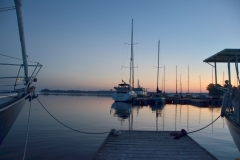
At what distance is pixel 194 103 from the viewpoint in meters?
51.1

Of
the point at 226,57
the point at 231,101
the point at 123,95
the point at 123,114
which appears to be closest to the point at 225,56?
the point at 226,57

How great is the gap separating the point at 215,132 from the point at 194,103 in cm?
3674

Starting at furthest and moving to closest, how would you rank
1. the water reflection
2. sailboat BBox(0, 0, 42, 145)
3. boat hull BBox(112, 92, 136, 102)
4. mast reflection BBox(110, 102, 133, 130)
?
boat hull BBox(112, 92, 136, 102) → the water reflection → mast reflection BBox(110, 102, 133, 130) → sailboat BBox(0, 0, 42, 145)

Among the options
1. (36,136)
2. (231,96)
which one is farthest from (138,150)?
(36,136)

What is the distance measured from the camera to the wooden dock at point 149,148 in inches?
299

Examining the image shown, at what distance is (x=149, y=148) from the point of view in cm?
851

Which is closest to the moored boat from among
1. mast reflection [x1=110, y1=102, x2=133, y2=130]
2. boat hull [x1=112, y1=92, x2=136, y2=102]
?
boat hull [x1=112, y1=92, x2=136, y2=102]

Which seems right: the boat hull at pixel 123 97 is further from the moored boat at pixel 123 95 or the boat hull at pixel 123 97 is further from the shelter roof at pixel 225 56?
the shelter roof at pixel 225 56

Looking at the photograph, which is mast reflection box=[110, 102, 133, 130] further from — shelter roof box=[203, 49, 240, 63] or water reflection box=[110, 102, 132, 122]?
shelter roof box=[203, 49, 240, 63]

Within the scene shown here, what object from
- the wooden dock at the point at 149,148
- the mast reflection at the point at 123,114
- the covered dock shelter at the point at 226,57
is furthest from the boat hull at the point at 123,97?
the wooden dock at the point at 149,148

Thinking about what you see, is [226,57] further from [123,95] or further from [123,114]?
[123,95]

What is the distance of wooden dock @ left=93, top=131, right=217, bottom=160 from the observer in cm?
758

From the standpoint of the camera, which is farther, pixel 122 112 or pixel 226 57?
pixel 122 112

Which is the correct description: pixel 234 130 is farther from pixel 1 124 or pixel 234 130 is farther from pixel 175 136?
pixel 1 124
